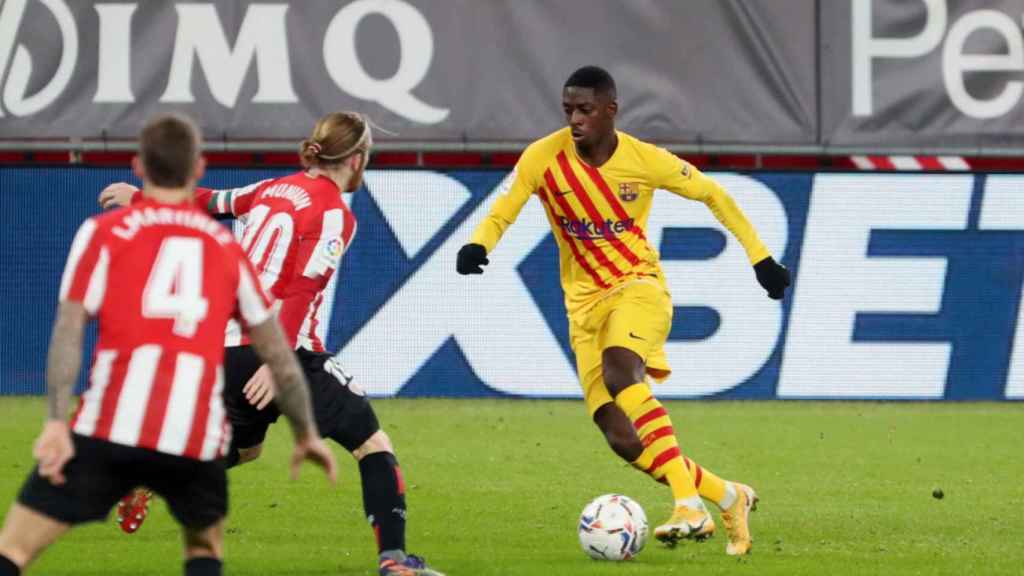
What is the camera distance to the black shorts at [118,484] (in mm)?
5168

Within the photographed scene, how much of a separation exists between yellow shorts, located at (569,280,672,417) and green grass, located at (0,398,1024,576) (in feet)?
2.45

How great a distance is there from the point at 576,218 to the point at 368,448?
1.83 m

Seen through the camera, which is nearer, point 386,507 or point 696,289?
point 386,507

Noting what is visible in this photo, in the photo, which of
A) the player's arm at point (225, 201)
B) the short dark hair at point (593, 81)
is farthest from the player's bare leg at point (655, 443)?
the player's arm at point (225, 201)

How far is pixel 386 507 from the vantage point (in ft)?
24.0

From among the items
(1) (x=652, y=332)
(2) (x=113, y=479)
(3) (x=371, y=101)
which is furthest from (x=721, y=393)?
(2) (x=113, y=479)

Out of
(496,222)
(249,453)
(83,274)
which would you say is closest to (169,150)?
(83,274)

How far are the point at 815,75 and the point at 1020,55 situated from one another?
1.63 m

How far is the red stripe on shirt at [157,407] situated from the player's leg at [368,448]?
2.12 meters

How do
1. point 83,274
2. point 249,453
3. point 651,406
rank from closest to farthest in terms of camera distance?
point 83,274
point 249,453
point 651,406

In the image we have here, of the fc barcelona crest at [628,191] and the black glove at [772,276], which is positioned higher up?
the fc barcelona crest at [628,191]

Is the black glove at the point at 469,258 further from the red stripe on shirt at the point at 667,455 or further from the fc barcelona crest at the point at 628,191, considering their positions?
the red stripe on shirt at the point at 667,455

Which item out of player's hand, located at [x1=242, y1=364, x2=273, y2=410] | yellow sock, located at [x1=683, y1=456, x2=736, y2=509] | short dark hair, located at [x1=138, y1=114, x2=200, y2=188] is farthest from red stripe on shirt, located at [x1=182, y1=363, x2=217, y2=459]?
yellow sock, located at [x1=683, y1=456, x2=736, y2=509]

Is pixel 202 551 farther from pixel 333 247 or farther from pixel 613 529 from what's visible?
pixel 613 529
